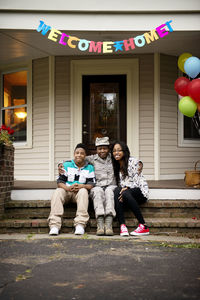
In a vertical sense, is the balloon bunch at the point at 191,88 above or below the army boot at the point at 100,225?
above

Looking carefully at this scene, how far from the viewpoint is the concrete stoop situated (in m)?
4.24

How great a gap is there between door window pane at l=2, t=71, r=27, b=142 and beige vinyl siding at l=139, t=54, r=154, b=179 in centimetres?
249

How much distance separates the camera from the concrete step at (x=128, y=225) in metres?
4.23

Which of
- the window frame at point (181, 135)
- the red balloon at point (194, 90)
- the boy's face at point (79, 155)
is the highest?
the red balloon at point (194, 90)

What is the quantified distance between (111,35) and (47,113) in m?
2.14

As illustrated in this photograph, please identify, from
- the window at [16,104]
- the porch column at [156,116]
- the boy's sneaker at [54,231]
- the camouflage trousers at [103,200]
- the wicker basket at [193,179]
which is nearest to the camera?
the boy's sneaker at [54,231]

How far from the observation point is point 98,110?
A: 6.85 m

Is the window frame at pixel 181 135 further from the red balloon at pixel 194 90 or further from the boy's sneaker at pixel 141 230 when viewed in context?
the boy's sneaker at pixel 141 230

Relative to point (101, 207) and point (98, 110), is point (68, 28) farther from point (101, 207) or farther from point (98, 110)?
point (101, 207)

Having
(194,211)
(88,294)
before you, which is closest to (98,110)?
(194,211)

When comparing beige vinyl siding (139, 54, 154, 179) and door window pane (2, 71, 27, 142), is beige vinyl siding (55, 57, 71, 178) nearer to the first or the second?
door window pane (2, 71, 27, 142)

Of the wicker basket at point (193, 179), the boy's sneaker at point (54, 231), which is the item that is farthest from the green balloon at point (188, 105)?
the boy's sneaker at point (54, 231)

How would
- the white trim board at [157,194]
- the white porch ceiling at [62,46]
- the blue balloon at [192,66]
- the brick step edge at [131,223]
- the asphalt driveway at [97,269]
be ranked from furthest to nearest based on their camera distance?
the white porch ceiling at [62,46], the white trim board at [157,194], the blue balloon at [192,66], the brick step edge at [131,223], the asphalt driveway at [97,269]

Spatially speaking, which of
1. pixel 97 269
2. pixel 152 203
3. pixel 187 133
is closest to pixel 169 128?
pixel 187 133
